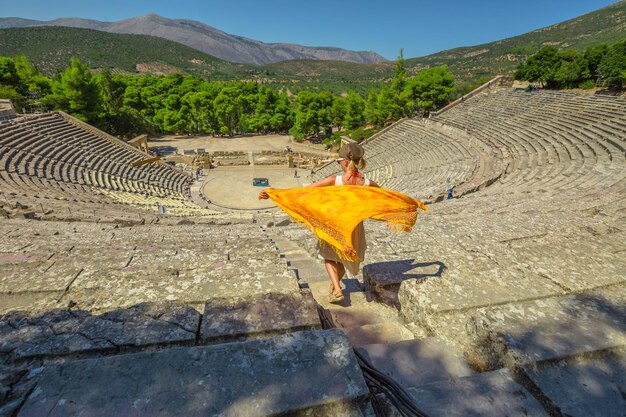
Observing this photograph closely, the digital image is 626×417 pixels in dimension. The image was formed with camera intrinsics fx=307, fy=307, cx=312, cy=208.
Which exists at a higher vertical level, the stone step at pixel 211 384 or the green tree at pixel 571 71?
the green tree at pixel 571 71

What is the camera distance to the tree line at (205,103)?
28.6 meters

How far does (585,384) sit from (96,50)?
5122 inches

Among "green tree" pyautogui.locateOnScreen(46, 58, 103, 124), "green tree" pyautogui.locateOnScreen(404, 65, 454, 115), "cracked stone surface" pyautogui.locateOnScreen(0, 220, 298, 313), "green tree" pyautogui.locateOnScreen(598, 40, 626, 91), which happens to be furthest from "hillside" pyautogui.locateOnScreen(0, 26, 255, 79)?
"cracked stone surface" pyautogui.locateOnScreen(0, 220, 298, 313)

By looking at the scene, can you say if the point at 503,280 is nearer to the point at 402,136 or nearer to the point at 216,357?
the point at 216,357

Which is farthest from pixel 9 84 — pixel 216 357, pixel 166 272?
pixel 216 357

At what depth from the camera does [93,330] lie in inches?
73.4

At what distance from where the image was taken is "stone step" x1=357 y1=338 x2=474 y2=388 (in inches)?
74.3

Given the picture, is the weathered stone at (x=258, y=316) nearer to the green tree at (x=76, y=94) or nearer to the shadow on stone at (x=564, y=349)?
the shadow on stone at (x=564, y=349)

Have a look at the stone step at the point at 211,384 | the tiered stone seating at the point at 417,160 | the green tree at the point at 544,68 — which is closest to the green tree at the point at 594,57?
the green tree at the point at 544,68

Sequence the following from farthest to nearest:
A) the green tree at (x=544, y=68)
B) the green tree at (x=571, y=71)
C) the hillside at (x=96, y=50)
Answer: the hillside at (x=96, y=50), the green tree at (x=544, y=68), the green tree at (x=571, y=71)

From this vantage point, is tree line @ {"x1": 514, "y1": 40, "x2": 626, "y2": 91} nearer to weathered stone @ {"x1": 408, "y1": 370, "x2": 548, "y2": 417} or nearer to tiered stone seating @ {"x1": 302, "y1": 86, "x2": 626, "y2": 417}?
tiered stone seating @ {"x1": 302, "y1": 86, "x2": 626, "y2": 417}

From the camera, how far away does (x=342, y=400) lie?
1.31 metres

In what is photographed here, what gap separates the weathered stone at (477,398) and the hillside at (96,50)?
10509 cm

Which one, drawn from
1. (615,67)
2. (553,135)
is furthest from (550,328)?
(615,67)
